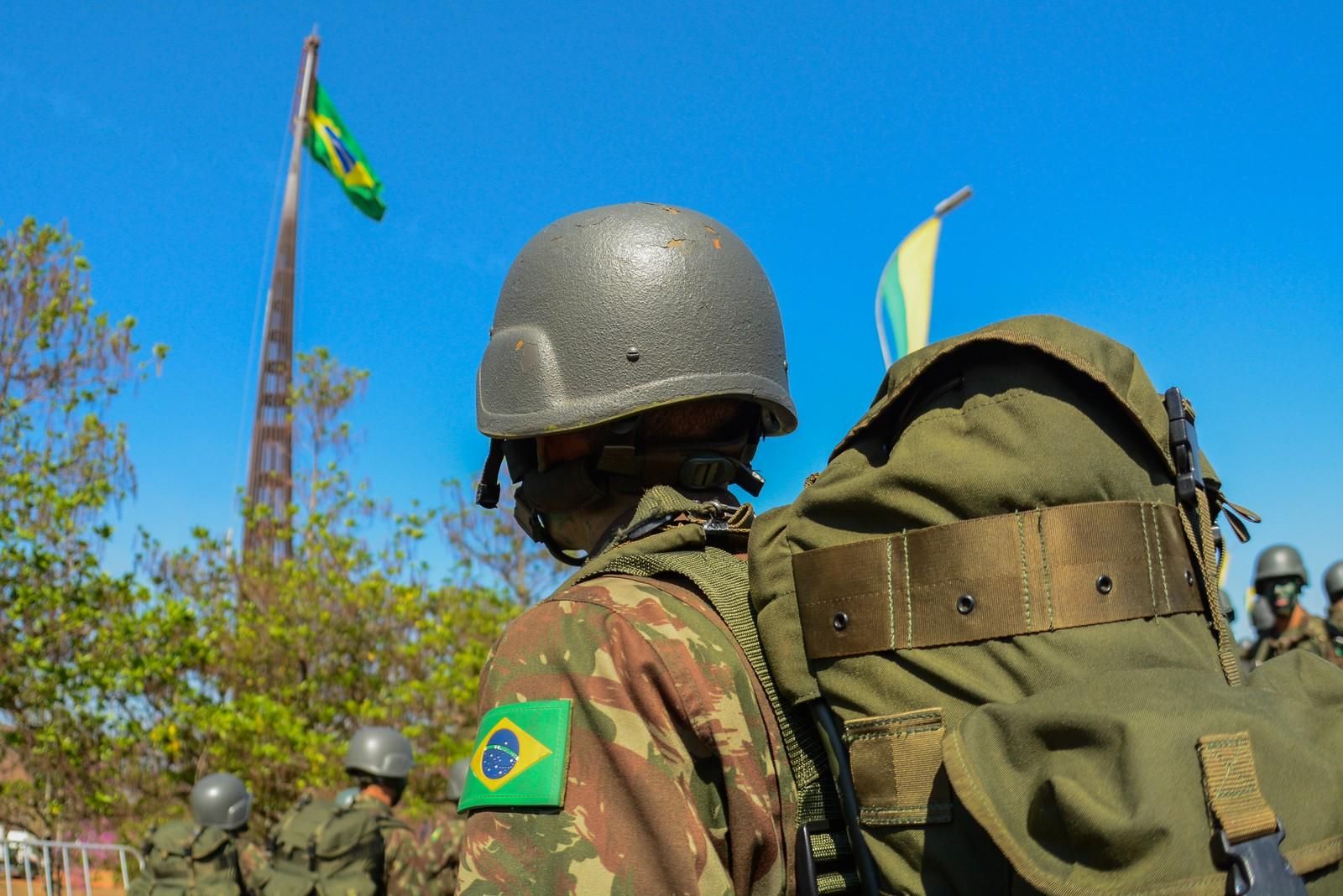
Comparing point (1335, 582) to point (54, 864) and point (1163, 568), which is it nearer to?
point (1163, 568)

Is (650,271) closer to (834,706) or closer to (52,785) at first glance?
(834,706)

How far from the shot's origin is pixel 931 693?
1.50 metres

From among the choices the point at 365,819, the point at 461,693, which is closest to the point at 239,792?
the point at 365,819

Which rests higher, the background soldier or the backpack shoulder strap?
the background soldier

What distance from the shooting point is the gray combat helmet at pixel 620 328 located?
2260 millimetres

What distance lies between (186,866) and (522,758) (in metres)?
9.97

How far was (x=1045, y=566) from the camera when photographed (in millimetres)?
1468

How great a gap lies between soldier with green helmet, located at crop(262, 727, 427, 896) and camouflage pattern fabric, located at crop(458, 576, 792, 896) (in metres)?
8.46

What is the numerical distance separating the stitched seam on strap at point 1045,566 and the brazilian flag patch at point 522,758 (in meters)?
0.65

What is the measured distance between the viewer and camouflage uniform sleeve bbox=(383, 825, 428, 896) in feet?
30.5

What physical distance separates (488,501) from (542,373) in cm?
50

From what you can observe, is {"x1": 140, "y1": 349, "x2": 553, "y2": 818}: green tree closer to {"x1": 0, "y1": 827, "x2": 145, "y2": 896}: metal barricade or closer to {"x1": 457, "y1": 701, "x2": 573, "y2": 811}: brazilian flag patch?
{"x1": 0, "y1": 827, "x2": 145, "y2": 896}: metal barricade

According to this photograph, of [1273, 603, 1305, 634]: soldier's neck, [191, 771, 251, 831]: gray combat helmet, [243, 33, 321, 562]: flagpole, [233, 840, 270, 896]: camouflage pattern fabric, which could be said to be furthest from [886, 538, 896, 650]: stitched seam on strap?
[243, 33, 321, 562]: flagpole

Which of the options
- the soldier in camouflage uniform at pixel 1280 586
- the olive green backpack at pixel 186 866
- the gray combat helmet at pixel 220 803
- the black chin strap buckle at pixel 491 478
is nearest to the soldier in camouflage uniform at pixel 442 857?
the olive green backpack at pixel 186 866
